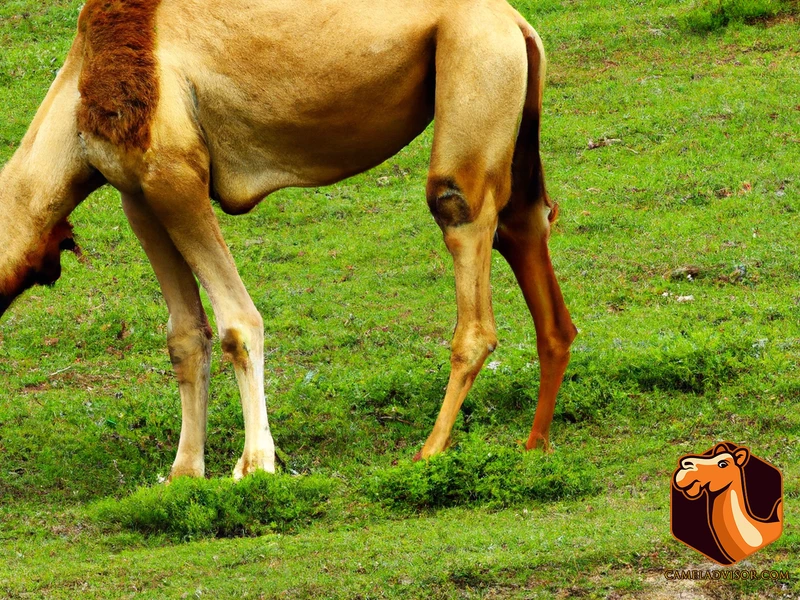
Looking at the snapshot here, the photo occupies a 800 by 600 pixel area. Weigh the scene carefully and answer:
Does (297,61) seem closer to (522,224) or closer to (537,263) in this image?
(522,224)

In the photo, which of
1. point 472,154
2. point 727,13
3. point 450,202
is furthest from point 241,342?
point 727,13

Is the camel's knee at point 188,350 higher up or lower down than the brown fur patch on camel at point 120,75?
lower down

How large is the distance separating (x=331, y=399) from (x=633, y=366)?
1934mm

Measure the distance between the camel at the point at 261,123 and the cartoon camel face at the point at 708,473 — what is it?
1.41m

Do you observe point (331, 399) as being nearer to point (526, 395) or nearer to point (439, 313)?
Result: point (526, 395)

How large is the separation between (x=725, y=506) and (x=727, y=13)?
461 inches

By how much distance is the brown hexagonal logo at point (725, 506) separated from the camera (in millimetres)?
4641

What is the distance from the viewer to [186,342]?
6.68 meters

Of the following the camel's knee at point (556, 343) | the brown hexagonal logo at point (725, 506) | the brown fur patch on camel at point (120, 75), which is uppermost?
the brown fur patch on camel at point (120, 75)

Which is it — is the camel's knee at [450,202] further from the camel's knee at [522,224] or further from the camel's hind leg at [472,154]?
the camel's knee at [522,224]

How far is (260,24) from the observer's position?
614 cm

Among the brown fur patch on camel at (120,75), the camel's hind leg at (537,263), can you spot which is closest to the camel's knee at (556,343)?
the camel's hind leg at (537,263)

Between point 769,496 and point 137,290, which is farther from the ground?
point 769,496

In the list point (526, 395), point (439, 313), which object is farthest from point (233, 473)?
point (439, 313)
